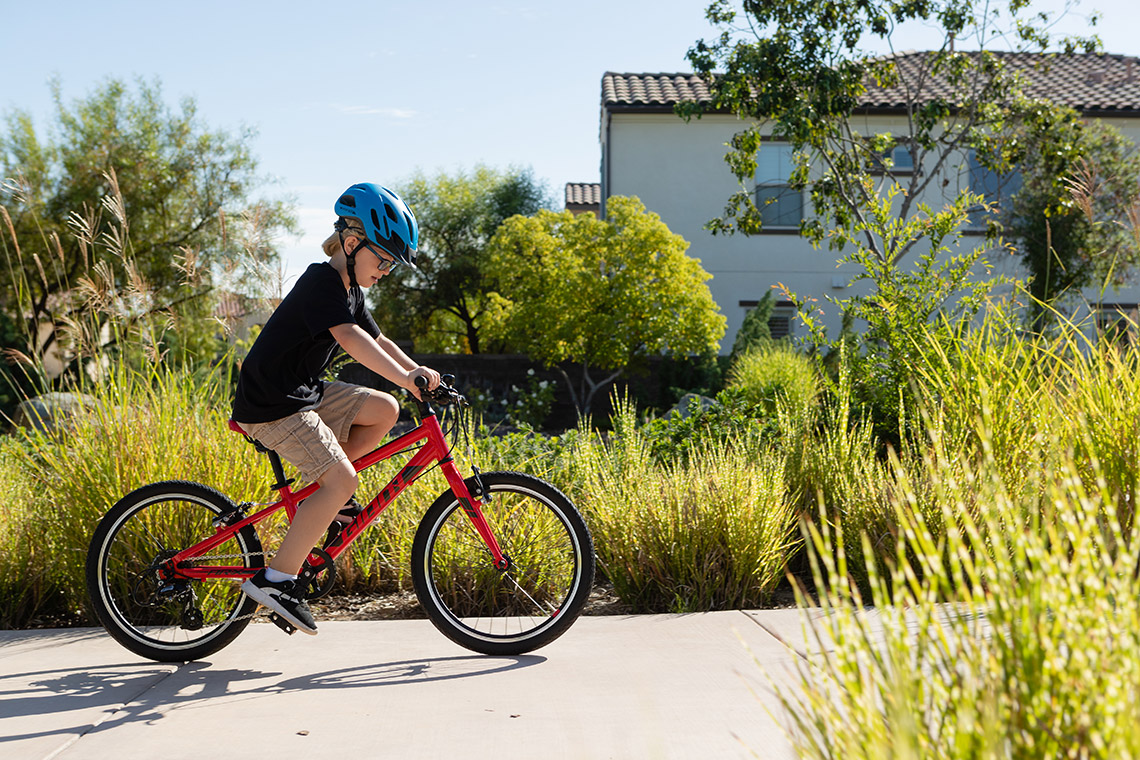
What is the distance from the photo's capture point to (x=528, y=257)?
17.6 meters

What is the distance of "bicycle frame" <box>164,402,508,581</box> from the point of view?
4188mm

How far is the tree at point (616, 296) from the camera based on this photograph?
638 inches

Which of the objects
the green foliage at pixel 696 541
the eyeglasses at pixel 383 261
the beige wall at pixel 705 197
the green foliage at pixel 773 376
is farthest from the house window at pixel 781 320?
the eyeglasses at pixel 383 261

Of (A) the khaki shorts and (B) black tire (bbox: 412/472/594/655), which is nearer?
(A) the khaki shorts

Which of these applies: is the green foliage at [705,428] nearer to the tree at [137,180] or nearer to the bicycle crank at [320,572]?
the bicycle crank at [320,572]

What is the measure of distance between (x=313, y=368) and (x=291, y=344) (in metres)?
0.18

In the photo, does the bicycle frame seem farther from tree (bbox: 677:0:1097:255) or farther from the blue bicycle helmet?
tree (bbox: 677:0:1097:255)

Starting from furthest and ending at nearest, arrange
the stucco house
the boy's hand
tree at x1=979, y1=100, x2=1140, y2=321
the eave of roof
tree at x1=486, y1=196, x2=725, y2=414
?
the stucco house, the eave of roof, tree at x1=979, y1=100, x2=1140, y2=321, tree at x1=486, y1=196, x2=725, y2=414, the boy's hand

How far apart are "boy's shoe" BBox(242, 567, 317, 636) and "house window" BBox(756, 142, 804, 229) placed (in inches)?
694

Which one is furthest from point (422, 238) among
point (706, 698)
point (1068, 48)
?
point (706, 698)

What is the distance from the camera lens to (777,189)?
20.6 meters

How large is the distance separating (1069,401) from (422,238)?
21189 millimetres

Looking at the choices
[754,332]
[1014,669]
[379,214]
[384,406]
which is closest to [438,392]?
[384,406]

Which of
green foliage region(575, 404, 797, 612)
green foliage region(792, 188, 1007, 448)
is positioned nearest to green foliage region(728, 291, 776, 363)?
Result: green foliage region(792, 188, 1007, 448)
